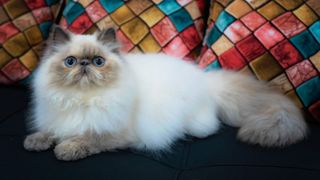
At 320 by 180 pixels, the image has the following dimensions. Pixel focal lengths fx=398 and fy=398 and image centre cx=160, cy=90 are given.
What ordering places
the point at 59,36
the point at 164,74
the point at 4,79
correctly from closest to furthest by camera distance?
the point at 59,36, the point at 164,74, the point at 4,79

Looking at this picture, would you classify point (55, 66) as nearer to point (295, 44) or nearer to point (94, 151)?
point (94, 151)

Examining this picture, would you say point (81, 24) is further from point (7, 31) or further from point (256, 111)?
point (256, 111)

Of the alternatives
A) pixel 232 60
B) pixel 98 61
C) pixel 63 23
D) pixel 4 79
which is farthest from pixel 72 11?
pixel 232 60

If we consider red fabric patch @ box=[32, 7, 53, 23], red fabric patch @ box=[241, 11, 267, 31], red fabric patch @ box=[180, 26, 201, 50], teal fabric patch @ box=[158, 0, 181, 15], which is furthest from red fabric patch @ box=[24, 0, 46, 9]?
red fabric patch @ box=[241, 11, 267, 31]

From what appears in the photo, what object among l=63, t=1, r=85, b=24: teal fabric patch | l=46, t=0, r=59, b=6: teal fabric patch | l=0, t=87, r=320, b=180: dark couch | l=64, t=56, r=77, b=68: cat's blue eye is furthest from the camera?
l=46, t=0, r=59, b=6: teal fabric patch

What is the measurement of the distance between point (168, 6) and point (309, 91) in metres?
0.67

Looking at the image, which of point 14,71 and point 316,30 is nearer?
point 316,30

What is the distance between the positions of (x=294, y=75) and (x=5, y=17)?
1.26 meters

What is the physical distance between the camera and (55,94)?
123 cm

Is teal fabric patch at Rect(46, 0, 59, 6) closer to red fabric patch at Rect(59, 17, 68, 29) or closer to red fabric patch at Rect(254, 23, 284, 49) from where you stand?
red fabric patch at Rect(59, 17, 68, 29)

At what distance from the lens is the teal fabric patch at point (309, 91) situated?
4.58 feet

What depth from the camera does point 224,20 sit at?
158cm

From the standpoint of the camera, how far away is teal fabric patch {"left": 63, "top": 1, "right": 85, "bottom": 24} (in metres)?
1.77

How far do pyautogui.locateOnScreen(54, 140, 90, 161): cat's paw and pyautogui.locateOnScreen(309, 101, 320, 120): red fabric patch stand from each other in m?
0.79
